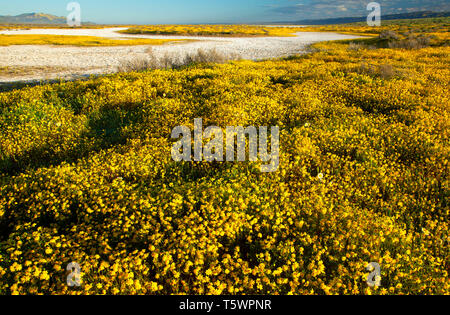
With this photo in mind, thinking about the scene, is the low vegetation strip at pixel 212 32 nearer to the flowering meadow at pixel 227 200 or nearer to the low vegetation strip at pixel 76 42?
the low vegetation strip at pixel 76 42

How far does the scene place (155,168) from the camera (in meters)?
5.65

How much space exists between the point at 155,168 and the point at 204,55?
1617 cm

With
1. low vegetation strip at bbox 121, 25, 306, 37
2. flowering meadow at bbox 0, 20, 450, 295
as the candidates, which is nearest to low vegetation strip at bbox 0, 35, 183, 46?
low vegetation strip at bbox 121, 25, 306, 37

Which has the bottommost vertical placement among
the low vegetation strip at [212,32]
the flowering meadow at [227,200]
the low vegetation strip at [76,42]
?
the flowering meadow at [227,200]

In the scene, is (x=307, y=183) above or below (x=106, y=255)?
above

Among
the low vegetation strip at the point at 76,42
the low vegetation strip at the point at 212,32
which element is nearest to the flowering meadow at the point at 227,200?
the low vegetation strip at the point at 76,42

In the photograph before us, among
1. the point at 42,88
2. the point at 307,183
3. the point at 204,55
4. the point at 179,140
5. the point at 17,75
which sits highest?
the point at 204,55

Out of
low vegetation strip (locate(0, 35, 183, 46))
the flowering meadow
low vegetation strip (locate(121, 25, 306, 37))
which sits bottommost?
the flowering meadow

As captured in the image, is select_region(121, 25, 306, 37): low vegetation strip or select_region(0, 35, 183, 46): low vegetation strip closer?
select_region(0, 35, 183, 46): low vegetation strip

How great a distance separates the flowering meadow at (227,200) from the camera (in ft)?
11.0

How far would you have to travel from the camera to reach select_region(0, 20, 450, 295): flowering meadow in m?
3.34

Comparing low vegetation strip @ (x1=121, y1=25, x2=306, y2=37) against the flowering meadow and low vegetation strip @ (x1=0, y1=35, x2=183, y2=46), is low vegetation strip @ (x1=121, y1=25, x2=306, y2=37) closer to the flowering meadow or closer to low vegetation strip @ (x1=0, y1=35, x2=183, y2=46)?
low vegetation strip @ (x1=0, y1=35, x2=183, y2=46)
